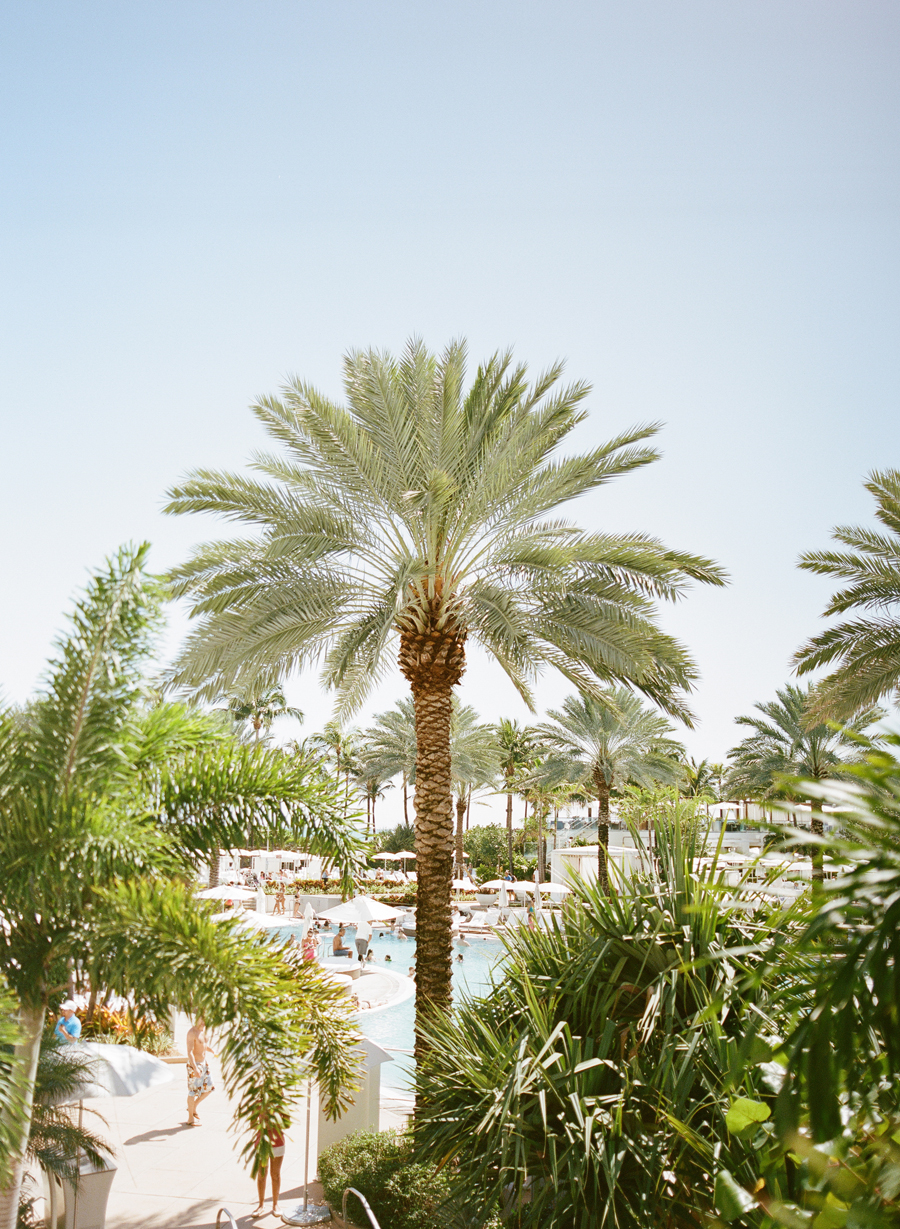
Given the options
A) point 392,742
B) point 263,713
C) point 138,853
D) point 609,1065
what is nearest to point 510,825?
point 392,742

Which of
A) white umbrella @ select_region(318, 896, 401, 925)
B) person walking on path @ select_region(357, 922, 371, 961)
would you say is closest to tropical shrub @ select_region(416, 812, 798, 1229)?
white umbrella @ select_region(318, 896, 401, 925)

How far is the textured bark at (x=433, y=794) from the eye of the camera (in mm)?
10438

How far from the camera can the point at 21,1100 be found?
4.66 meters

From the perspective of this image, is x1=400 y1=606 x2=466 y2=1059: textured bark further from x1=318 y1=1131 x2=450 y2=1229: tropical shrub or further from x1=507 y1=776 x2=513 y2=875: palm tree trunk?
x1=507 y1=776 x2=513 y2=875: palm tree trunk

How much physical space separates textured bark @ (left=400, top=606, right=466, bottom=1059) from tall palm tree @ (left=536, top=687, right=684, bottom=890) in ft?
72.8

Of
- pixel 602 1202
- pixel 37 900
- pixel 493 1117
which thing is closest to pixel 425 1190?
pixel 493 1117

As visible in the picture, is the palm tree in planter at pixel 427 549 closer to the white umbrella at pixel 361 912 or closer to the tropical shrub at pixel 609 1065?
the tropical shrub at pixel 609 1065

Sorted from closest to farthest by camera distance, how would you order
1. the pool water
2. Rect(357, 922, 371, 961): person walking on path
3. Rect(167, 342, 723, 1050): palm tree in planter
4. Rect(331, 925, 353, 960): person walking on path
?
1. Rect(167, 342, 723, 1050): palm tree in planter
2. the pool water
3. Rect(357, 922, 371, 961): person walking on path
4. Rect(331, 925, 353, 960): person walking on path

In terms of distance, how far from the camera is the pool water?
645 inches

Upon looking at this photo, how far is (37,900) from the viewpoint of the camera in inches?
212

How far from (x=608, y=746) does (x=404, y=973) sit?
11935 millimetres

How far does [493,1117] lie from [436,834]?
5192mm

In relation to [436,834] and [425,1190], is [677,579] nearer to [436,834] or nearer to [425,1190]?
[436,834]

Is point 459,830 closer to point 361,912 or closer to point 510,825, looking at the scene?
point 510,825
